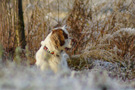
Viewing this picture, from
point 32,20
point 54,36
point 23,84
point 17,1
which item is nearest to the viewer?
point 23,84

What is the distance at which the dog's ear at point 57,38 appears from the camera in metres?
3.77

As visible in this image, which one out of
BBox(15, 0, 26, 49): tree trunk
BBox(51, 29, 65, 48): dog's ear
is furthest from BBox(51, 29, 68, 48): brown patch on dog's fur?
BBox(15, 0, 26, 49): tree trunk

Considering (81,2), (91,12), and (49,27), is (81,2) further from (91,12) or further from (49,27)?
(49,27)

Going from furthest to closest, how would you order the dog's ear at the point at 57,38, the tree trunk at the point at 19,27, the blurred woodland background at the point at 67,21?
the blurred woodland background at the point at 67,21, the tree trunk at the point at 19,27, the dog's ear at the point at 57,38

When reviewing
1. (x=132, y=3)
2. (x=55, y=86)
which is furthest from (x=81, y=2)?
(x=55, y=86)

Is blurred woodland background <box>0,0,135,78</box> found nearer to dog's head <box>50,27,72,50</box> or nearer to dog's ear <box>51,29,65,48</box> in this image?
dog's head <box>50,27,72,50</box>

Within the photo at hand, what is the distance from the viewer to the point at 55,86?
1.15 meters

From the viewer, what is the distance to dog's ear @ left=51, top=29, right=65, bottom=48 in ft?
12.4

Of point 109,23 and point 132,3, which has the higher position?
point 132,3

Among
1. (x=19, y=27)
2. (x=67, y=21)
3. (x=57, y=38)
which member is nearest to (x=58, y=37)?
(x=57, y=38)

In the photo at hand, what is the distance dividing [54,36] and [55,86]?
2.67 m

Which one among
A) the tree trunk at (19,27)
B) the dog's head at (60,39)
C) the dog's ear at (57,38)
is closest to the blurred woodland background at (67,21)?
the tree trunk at (19,27)

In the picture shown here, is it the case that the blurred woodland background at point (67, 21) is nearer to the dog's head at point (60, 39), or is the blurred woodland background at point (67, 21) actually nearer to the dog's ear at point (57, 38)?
the dog's head at point (60, 39)

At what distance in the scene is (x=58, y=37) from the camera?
377 centimetres
